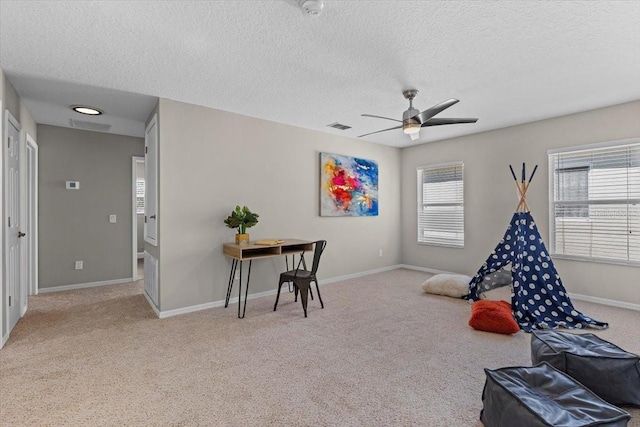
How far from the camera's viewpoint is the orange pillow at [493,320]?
120 inches

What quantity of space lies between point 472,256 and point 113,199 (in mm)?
6009

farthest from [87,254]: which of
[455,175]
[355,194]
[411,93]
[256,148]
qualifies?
[455,175]

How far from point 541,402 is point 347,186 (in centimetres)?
419

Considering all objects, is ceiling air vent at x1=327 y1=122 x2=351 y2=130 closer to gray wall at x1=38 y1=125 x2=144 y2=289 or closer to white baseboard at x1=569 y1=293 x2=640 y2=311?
gray wall at x1=38 y1=125 x2=144 y2=289

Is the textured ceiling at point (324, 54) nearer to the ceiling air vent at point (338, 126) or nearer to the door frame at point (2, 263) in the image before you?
the door frame at point (2, 263)

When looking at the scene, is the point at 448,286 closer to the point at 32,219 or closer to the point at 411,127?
the point at 411,127

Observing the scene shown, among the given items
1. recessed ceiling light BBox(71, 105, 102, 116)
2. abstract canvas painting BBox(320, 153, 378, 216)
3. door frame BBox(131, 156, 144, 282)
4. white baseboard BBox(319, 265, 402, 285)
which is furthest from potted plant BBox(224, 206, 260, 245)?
door frame BBox(131, 156, 144, 282)

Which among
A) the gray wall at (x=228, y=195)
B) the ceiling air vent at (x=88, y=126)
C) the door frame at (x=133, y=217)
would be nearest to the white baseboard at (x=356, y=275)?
the gray wall at (x=228, y=195)

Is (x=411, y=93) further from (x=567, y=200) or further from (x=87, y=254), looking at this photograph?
(x=87, y=254)

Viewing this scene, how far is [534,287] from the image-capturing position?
356 cm

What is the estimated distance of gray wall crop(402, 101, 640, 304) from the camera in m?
3.90

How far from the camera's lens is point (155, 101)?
3.67 meters

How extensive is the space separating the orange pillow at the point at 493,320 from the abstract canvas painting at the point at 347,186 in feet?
8.72

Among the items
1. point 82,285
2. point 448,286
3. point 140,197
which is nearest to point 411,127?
point 448,286
